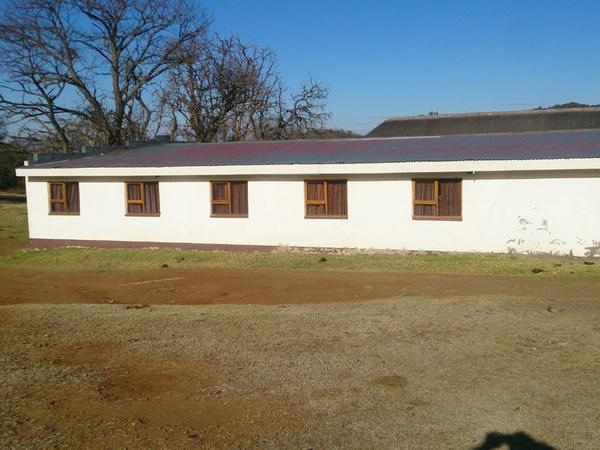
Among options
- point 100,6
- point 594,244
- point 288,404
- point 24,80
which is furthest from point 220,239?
point 100,6

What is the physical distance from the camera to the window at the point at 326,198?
17281 mm

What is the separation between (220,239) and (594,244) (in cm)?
1017

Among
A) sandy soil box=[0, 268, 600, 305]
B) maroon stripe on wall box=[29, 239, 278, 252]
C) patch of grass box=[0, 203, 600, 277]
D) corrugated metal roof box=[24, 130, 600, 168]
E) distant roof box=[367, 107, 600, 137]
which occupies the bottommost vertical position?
sandy soil box=[0, 268, 600, 305]

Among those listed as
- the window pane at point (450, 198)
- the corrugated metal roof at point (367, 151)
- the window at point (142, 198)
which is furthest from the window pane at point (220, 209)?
the window pane at point (450, 198)

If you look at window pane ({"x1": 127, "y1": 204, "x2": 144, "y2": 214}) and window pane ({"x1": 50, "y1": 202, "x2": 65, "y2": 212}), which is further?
window pane ({"x1": 50, "y1": 202, "x2": 65, "y2": 212})

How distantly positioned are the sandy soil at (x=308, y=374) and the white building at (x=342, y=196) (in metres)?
4.57

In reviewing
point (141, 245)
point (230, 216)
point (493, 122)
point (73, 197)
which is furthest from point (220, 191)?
point (493, 122)

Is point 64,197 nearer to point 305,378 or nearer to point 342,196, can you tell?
point 342,196

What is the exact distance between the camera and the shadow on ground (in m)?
4.66

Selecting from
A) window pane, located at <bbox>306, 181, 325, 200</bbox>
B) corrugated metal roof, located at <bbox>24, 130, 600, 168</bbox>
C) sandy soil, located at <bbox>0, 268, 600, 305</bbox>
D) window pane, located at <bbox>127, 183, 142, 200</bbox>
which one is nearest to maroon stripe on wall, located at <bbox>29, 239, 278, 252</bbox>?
window pane, located at <bbox>127, 183, 142, 200</bbox>

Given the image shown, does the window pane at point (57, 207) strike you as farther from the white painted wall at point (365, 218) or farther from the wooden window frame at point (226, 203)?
the wooden window frame at point (226, 203)

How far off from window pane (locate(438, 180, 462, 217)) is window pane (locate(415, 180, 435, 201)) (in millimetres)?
227

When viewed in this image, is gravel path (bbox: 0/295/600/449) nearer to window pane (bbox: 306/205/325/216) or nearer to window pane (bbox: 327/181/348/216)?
window pane (bbox: 327/181/348/216)

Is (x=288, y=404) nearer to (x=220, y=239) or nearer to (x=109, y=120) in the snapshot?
(x=220, y=239)
